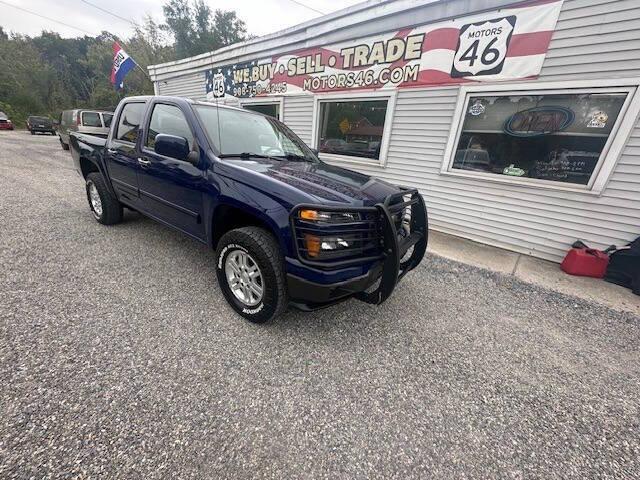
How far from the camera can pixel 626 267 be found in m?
3.65

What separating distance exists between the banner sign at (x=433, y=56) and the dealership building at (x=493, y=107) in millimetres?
17

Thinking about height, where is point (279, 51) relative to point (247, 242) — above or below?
above

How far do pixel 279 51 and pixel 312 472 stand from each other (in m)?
8.19

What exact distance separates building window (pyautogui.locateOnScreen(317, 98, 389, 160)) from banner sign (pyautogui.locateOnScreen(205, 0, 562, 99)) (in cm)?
35

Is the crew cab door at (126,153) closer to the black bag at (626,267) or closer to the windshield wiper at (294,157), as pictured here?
the windshield wiper at (294,157)

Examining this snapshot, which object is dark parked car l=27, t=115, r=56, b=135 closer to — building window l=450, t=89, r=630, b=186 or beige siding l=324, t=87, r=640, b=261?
beige siding l=324, t=87, r=640, b=261

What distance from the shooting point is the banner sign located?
3982 millimetres

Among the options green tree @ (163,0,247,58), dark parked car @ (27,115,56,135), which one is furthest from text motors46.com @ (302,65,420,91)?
green tree @ (163,0,247,58)

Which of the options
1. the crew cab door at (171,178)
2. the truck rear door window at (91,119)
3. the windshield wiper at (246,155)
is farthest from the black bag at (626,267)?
the truck rear door window at (91,119)

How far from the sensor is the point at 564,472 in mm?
1494

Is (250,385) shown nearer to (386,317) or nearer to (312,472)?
(312,472)

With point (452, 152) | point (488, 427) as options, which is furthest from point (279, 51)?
point (488, 427)

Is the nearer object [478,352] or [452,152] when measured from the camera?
[478,352]

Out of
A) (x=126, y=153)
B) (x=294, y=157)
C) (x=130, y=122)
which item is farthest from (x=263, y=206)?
(x=130, y=122)
